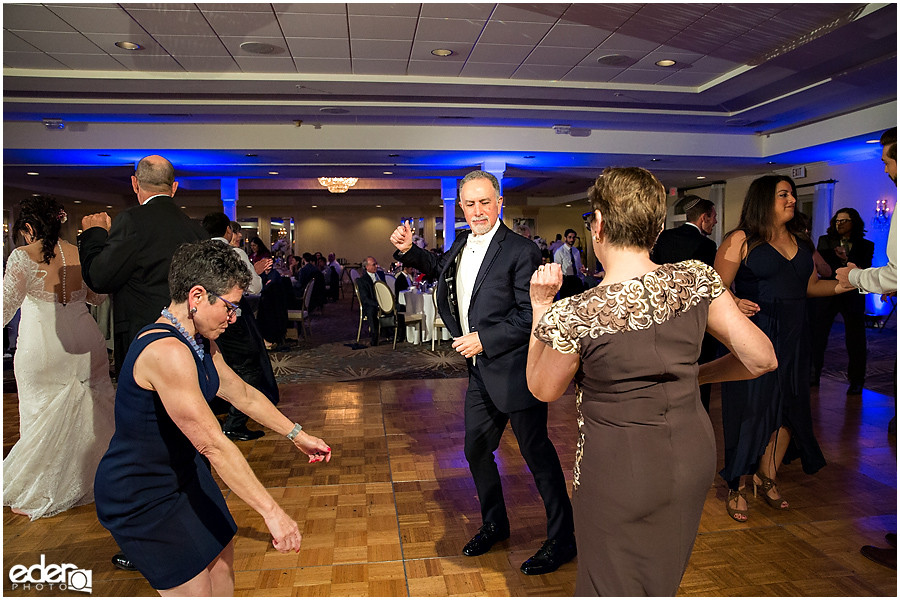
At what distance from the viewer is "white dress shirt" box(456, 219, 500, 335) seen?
2555 millimetres

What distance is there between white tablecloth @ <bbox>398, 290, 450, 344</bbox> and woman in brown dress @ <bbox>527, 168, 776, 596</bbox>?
22.1 feet

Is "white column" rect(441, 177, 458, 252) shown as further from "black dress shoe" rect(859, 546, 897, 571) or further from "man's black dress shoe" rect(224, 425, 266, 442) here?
"black dress shoe" rect(859, 546, 897, 571)

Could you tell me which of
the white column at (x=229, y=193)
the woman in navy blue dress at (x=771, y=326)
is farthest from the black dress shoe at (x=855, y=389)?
the white column at (x=229, y=193)

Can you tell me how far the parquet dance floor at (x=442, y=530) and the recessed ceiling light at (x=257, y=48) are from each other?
343 cm

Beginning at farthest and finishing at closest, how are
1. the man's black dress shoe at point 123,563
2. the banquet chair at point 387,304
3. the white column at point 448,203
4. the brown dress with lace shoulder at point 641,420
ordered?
1. the white column at point 448,203
2. the banquet chair at point 387,304
3. the man's black dress shoe at point 123,563
4. the brown dress with lace shoulder at point 641,420

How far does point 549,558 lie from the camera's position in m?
2.46

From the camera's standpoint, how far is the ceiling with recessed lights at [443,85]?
487cm

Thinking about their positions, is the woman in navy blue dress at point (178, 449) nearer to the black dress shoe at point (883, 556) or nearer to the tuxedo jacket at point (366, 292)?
the black dress shoe at point (883, 556)

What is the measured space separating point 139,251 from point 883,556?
336 centimetres

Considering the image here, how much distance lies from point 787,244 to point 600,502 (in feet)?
6.94

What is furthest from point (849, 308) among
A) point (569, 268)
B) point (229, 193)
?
point (229, 193)

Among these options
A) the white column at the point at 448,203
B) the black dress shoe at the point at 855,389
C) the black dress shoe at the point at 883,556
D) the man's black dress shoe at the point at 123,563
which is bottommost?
the man's black dress shoe at the point at 123,563

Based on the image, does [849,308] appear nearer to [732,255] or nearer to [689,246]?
[689,246]

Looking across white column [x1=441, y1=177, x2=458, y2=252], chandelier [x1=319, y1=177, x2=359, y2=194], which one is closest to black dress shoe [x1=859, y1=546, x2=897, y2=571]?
white column [x1=441, y1=177, x2=458, y2=252]
